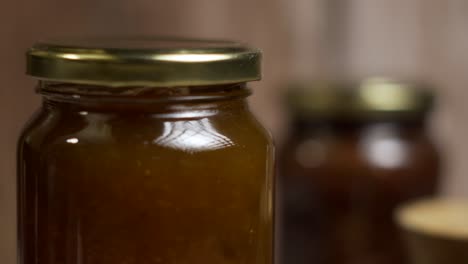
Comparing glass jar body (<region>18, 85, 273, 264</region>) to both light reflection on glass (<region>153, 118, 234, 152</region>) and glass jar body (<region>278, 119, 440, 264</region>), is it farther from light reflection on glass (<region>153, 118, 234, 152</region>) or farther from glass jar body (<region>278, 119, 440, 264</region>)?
glass jar body (<region>278, 119, 440, 264</region>)

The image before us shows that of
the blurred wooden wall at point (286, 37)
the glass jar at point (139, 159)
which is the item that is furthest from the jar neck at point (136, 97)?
the blurred wooden wall at point (286, 37)

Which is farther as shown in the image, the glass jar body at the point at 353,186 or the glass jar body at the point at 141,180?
the glass jar body at the point at 353,186

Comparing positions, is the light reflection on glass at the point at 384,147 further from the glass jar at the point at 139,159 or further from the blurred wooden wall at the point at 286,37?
the glass jar at the point at 139,159

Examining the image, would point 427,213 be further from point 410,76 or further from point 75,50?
point 410,76

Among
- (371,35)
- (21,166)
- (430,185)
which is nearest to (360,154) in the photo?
(430,185)

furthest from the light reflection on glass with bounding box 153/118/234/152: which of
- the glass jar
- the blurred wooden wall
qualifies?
the blurred wooden wall

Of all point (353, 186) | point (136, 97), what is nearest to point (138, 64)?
point (136, 97)
